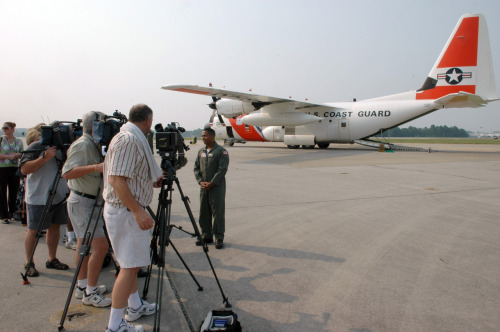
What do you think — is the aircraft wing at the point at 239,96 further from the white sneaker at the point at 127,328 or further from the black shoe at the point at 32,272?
the white sneaker at the point at 127,328

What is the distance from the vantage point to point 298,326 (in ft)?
8.90

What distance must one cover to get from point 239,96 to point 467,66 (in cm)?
1293

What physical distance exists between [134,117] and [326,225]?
3946 millimetres

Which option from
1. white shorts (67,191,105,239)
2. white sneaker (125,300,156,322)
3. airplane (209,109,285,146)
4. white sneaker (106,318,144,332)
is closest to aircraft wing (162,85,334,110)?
airplane (209,109,285,146)

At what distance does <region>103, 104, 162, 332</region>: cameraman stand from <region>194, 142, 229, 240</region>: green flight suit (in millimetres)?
2030

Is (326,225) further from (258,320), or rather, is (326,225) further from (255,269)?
(258,320)

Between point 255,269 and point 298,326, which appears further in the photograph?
point 255,269

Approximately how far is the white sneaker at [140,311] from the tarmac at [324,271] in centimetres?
6

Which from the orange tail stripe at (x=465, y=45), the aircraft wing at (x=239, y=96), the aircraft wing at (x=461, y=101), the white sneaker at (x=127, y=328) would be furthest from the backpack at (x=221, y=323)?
the orange tail stripe at (x=465, y=45)

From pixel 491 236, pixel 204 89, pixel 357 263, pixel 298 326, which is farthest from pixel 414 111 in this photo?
pixel 298 326

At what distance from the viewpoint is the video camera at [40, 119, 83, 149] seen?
11.9ft

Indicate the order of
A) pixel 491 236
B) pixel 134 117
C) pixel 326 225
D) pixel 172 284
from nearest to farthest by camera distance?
1. pixel 134 117
2. pixel 172 284
3. pixel 491 236
4. pixel 326 225

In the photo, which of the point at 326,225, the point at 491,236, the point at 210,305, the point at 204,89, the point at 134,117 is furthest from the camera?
the point at 204,89

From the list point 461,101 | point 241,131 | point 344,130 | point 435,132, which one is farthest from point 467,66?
point 435,132
